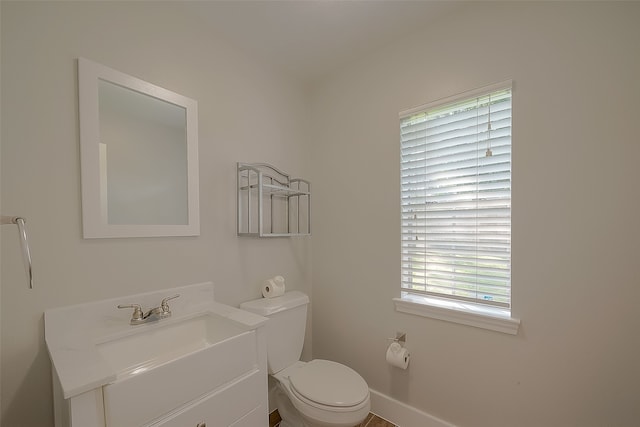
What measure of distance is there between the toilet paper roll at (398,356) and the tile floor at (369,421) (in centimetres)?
42

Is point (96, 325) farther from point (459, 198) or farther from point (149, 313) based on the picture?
point (459, 198)

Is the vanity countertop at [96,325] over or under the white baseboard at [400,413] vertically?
over

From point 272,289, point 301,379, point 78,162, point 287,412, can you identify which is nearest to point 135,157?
point 78,162

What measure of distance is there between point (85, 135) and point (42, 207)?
0.32 metres

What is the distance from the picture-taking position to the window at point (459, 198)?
52.3 inches

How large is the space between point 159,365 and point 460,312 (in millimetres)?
1392

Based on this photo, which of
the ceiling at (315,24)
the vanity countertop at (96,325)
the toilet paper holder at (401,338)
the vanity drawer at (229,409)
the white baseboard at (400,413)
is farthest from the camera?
the toilet paper holder at (401,338)

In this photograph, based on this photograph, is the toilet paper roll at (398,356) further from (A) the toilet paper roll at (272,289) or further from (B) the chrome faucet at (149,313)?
(B) the chrome faucet at (149,313)

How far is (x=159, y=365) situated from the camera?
852mm

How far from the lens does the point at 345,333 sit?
1924mm

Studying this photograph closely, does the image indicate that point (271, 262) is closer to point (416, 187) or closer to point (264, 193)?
point (264, 193)

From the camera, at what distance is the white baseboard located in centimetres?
152

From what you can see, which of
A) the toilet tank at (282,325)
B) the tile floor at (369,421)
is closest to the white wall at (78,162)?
the toilet tank at (282,325)

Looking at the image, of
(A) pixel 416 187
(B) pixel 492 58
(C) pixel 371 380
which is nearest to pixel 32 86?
(A) pixel 416 187
